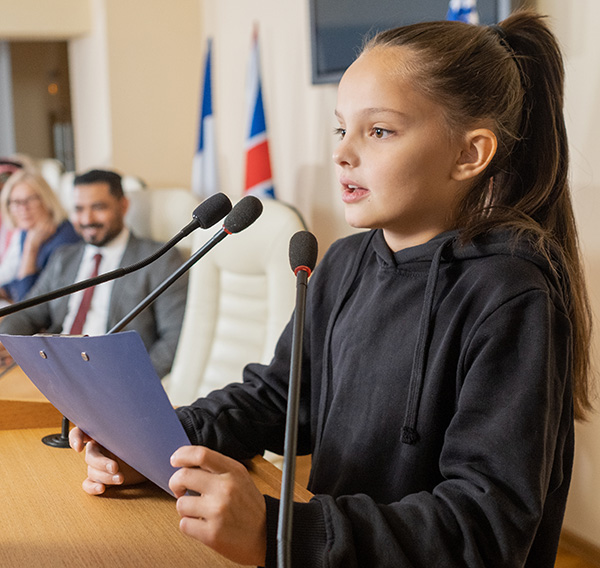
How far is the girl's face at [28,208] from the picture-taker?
4.31 metres

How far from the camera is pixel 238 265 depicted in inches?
100

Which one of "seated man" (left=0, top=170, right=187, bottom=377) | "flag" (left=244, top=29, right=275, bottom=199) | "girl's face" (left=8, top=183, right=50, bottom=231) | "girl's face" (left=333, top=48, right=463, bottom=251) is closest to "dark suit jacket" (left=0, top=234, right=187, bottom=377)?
"seated man" (left=0, top=170, right=187, bottom=377)

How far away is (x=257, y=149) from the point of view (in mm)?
3244

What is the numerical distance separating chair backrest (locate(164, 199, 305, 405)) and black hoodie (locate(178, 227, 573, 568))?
1099 millimetres

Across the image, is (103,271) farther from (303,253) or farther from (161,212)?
(303,253)

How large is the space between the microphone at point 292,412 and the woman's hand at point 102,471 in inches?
14.6

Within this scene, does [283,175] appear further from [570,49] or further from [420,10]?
[570,49]

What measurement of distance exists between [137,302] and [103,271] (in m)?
0.33

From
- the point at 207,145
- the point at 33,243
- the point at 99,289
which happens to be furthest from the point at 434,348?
the point at 33,243

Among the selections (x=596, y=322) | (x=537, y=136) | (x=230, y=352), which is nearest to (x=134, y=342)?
(x=537, y=136)

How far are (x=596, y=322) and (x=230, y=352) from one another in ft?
4.24

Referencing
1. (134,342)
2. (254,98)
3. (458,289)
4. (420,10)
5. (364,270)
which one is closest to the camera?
(134,342)

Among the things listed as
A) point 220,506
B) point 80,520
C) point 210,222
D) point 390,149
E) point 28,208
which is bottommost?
point 80,520

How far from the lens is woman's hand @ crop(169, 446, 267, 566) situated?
2.41ft
